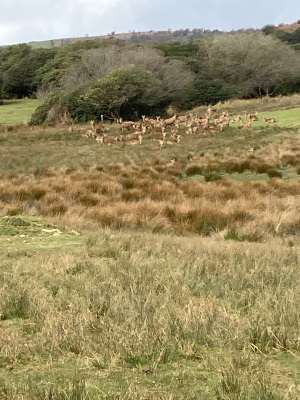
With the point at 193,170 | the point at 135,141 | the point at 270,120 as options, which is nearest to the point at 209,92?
the point at 270,120

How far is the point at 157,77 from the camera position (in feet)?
153

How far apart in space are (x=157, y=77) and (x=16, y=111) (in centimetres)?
1454

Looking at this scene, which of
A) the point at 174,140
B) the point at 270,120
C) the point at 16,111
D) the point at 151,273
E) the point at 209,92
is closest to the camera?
the point at 151,273

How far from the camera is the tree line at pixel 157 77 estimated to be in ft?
133

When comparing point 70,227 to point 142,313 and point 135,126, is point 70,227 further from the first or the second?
point 135,126

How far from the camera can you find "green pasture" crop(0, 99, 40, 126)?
141 ft

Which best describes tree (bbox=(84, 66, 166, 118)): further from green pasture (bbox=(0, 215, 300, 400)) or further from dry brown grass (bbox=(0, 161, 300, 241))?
green pasture (bbox=(0, 215, 300, 400))

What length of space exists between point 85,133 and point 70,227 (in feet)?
74.6

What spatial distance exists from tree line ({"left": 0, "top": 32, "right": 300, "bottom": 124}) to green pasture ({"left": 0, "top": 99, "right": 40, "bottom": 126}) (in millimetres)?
1888

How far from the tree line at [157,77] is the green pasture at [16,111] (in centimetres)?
189

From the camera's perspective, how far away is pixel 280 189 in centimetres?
1271

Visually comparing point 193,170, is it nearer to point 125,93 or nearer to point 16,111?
point 125,93

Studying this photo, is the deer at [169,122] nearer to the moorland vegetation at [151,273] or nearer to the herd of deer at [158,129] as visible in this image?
the herd of deer at [158,129]

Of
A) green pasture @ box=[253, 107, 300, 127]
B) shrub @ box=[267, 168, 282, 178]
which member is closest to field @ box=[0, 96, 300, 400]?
shrub @ box=[267, 168, 282, 178]
